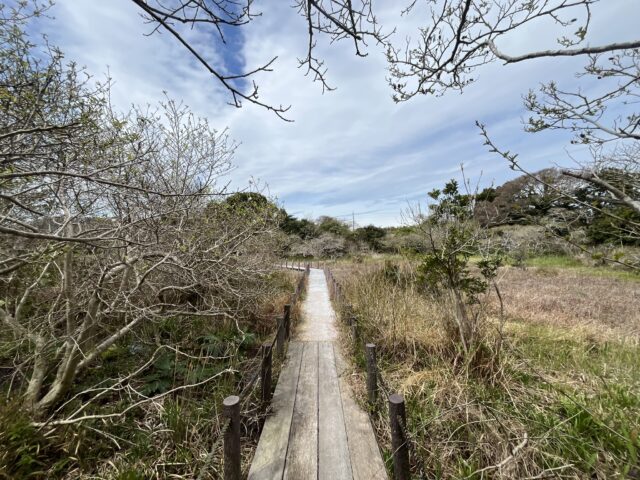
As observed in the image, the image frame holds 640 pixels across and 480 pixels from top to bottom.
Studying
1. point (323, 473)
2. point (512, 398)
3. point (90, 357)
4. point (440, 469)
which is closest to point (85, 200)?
point (90, 357)

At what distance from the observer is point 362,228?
2902cm

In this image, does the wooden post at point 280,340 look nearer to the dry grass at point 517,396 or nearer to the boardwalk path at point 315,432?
the boardwalk path at point 315,432

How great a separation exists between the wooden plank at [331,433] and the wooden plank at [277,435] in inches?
13.8

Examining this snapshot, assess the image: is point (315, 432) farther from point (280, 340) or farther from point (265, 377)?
point (280, 340)

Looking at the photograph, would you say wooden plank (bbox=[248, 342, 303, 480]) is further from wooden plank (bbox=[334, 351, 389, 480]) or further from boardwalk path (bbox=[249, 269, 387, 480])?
wooden plank (bbox=[334, 351, 389, 480])

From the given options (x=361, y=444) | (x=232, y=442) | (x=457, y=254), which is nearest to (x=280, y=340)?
(x=361, y=444)

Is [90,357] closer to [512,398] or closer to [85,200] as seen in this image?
[85,200]

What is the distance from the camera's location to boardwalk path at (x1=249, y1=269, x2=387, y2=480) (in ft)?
7.54

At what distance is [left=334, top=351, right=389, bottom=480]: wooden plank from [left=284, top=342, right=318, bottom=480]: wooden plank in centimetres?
35

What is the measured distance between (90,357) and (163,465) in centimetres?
183

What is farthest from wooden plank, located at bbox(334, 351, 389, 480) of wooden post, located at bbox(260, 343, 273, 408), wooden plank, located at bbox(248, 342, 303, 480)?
wooden post, located at bbox(260, 343, 273, 408)

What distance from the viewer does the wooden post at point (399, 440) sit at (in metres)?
2.01

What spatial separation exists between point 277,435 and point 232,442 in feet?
2.67

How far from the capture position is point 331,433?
8.95 ft
